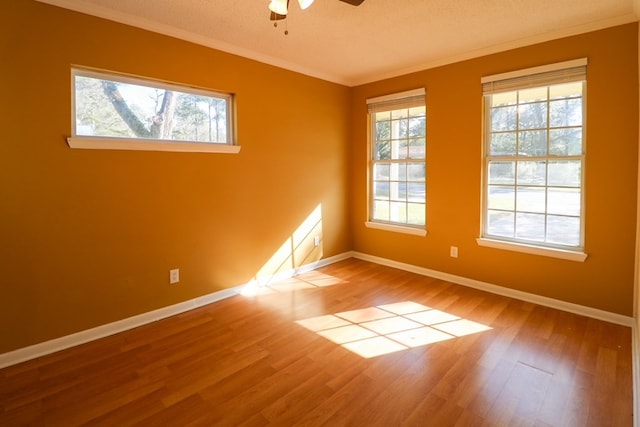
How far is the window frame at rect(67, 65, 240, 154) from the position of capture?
8.37 feet

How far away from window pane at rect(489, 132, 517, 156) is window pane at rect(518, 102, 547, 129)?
140mm

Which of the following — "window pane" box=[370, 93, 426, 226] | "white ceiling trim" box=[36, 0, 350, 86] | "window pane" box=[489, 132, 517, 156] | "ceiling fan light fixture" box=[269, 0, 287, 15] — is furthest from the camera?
"window pane" box=[370, 93, 426, 226]

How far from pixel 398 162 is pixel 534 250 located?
1830 millimetres

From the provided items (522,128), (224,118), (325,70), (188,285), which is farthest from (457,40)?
(188,285)

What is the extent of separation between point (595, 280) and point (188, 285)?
144 inches

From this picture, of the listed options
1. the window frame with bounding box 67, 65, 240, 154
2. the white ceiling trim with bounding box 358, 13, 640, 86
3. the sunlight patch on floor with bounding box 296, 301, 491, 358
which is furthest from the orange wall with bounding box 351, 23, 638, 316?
the window frame with bounding box 67, 65, 240, 154

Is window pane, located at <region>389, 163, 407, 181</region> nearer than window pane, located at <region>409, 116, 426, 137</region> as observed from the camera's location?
No

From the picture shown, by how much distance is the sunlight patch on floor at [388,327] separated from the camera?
2586mm

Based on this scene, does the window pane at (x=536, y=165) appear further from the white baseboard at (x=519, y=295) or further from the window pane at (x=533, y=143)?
the white baseboard at (x=519, y=295)

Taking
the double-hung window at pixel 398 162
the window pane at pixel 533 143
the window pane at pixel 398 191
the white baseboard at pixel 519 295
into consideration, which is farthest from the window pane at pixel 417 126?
the white baseboard at pixel 519 295

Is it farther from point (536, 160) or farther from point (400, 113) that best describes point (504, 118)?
point (400, 113)

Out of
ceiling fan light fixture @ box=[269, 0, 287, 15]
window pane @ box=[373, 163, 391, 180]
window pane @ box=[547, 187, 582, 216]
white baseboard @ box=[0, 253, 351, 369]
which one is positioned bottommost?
white baseboard @ box=[0, 253, 351, 369]

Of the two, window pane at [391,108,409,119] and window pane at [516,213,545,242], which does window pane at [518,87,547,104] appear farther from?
window pane at [391,108,409,119]

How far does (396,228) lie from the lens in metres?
4.43
